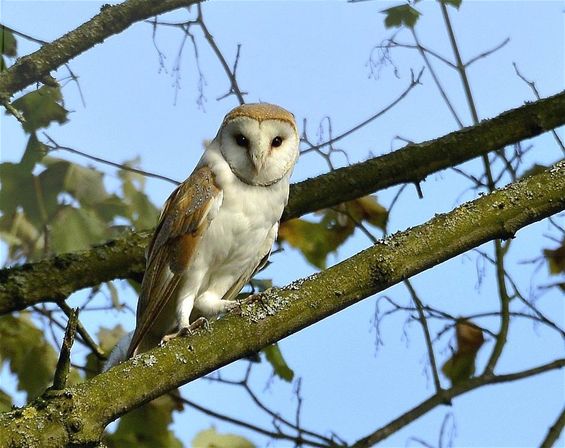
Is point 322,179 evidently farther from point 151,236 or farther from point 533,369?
point 533,369

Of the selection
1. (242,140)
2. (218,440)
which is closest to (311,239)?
(242,140)

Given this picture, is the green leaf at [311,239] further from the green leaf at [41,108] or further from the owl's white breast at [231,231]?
the green leaf at [41,108]

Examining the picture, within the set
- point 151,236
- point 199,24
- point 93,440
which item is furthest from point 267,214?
point 93,440

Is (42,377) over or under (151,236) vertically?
under

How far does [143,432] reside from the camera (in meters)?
3.99

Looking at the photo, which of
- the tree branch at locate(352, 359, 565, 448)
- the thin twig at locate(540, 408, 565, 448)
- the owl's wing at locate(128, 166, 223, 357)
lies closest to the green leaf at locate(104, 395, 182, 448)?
the owl's wing at locate(128, 166, 223, 357)

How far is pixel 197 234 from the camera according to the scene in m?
3.81

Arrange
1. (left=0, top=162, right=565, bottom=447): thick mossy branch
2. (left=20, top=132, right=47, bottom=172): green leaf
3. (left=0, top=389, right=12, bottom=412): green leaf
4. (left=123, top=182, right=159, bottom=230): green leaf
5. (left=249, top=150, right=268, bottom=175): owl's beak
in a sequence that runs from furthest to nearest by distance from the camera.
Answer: (left=123, top=182, right=159, bottom=230): green leaf, (left=20, top=132, right=47, bottom=172): green leaf, (left=249, top=150, right=268, bottom=175): owl's beak, (left=0, top=389, right=12, bottom=412): green leaf, (left=0, top=162, right=565, bottom=447): thick mossy branch

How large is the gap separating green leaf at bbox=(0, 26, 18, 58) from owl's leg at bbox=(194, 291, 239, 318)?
4.55 ft

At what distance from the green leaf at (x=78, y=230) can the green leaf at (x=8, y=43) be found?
0.76 m

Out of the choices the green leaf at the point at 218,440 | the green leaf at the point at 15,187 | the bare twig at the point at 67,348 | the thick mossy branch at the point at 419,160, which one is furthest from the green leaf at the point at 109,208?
the bare twig at the point at 67,348

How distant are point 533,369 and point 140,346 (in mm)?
1815

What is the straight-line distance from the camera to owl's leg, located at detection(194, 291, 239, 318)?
383 centimetres

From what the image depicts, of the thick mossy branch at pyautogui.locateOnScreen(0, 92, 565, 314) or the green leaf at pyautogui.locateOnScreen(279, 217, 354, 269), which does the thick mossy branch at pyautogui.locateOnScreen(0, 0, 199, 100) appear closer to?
the thick mossy branch at pyautogui.locateOnScreen(0, 92, 565, 314)
